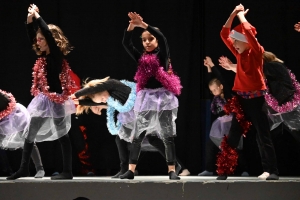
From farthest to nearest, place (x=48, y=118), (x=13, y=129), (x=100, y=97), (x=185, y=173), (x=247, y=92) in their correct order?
(x=185, y=173) → (x=100, y=97) → (x=13, y=129) → (x=48, y=118) → (x=247, y=92)

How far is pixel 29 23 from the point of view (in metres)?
4.87

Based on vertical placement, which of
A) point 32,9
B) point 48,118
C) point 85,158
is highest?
point 32,9

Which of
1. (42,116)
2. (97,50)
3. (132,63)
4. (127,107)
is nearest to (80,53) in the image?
(97,50)

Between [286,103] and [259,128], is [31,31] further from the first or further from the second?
[286,103]

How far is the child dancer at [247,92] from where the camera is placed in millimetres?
4676

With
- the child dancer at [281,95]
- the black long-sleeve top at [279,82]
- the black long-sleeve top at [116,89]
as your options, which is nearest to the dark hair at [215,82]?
the child dancer at [281,95]

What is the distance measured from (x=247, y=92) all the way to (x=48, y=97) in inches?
73.5

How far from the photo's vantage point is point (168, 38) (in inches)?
250

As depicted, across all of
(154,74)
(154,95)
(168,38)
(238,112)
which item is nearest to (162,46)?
(154,74)

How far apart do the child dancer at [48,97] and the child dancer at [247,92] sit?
1533 mm
